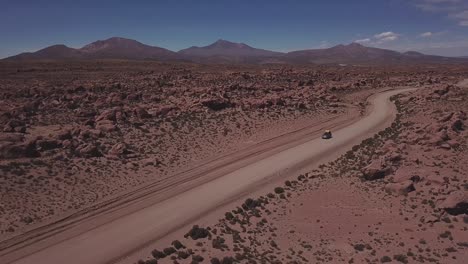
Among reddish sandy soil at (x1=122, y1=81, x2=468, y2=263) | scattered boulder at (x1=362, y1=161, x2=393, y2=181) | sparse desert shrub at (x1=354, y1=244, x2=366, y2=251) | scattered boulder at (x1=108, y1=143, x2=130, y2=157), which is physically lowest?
sparse desert shrub at (x1=354, y1=244, x2=366, y2=251)

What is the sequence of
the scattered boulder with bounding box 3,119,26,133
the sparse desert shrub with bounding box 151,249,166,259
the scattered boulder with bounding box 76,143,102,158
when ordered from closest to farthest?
the sparse desert shrub with bounding box 151,249,166,259 < the scattered boulder with bounding box 76,143,102,158 < the scattered boulder with bounding box 3,119,26,133

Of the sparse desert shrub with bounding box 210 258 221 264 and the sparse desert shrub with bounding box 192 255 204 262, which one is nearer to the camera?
the sparse desert shrub with bounding box 210 258 221 264

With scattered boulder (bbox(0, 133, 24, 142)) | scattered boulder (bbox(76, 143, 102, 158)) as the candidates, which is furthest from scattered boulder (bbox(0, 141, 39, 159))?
scattered boulder (bbox(76, 143, 102, 158))

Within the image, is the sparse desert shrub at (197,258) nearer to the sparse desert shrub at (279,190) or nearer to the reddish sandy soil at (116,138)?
the reddish sandy soil at (116,138)

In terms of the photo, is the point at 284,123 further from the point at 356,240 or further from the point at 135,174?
the point at 356,240

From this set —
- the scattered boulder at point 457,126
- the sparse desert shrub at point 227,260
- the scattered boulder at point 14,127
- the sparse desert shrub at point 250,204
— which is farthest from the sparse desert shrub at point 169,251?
the scattered boulder at point 457,126

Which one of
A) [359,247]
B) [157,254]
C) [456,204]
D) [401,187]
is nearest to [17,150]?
[157,254]

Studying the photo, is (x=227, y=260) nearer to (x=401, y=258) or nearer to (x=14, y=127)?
(x=401, y=258)

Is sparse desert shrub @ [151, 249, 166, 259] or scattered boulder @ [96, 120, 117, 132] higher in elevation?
scattered boulder @ [96, 120, 117, 132]

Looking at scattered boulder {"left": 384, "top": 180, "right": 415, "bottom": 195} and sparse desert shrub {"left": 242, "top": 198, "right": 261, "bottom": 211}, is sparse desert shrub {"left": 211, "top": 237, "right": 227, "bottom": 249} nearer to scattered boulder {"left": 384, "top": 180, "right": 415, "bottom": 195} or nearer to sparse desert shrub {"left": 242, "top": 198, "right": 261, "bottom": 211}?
sparse desert shrub {"left": 242, "top": 198, "right": 261, "bottom": 211}
